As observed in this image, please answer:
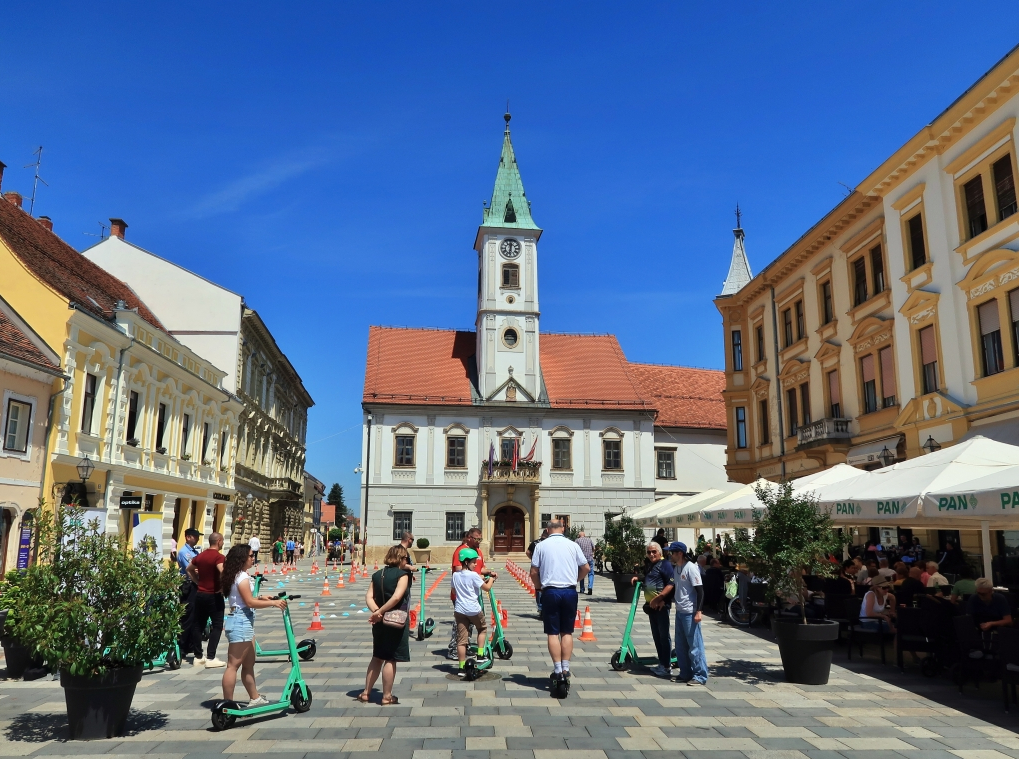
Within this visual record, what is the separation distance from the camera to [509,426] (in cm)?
4388

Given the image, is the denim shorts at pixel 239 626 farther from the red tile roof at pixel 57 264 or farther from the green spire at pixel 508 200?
the green spire at pixel 508 200

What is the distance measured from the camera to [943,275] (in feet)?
64.6

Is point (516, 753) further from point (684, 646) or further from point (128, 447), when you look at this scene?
point (128, 447)

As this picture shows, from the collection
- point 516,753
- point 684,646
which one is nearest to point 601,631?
point 684,646

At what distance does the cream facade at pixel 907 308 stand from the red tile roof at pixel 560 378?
1559 cm


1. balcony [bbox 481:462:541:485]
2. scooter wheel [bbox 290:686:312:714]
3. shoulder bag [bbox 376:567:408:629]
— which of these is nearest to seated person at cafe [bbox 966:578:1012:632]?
shoulder bag [bbox 376:567:408:629]

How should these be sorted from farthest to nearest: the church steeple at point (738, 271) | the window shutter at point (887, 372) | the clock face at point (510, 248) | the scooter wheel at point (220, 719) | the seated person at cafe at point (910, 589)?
the clock face at point (510, 248) → the church steeple at point (738, 271) → the window shutter at point (887, 372) → the seated person at cafe at point (910, 589) → the scooter wheel at point (220, 719)

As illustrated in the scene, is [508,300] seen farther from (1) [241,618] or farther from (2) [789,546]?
(1) [241,618]

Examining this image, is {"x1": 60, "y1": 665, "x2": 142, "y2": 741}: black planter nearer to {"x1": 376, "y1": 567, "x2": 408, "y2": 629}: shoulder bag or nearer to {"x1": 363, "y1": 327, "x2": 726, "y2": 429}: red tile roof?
{"x1": 376, "y1": 567, "x2": 408, "y2": 629}: shoulder bag

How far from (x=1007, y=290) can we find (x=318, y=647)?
16.3 meters

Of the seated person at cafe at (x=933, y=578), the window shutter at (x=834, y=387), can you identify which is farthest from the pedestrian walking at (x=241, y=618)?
the window shutter at (x=834, y=387)

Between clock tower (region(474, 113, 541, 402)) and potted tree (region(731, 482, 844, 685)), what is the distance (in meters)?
34.3

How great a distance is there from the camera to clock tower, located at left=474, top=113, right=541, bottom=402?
146 ft

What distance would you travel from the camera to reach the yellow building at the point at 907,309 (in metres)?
17.7
